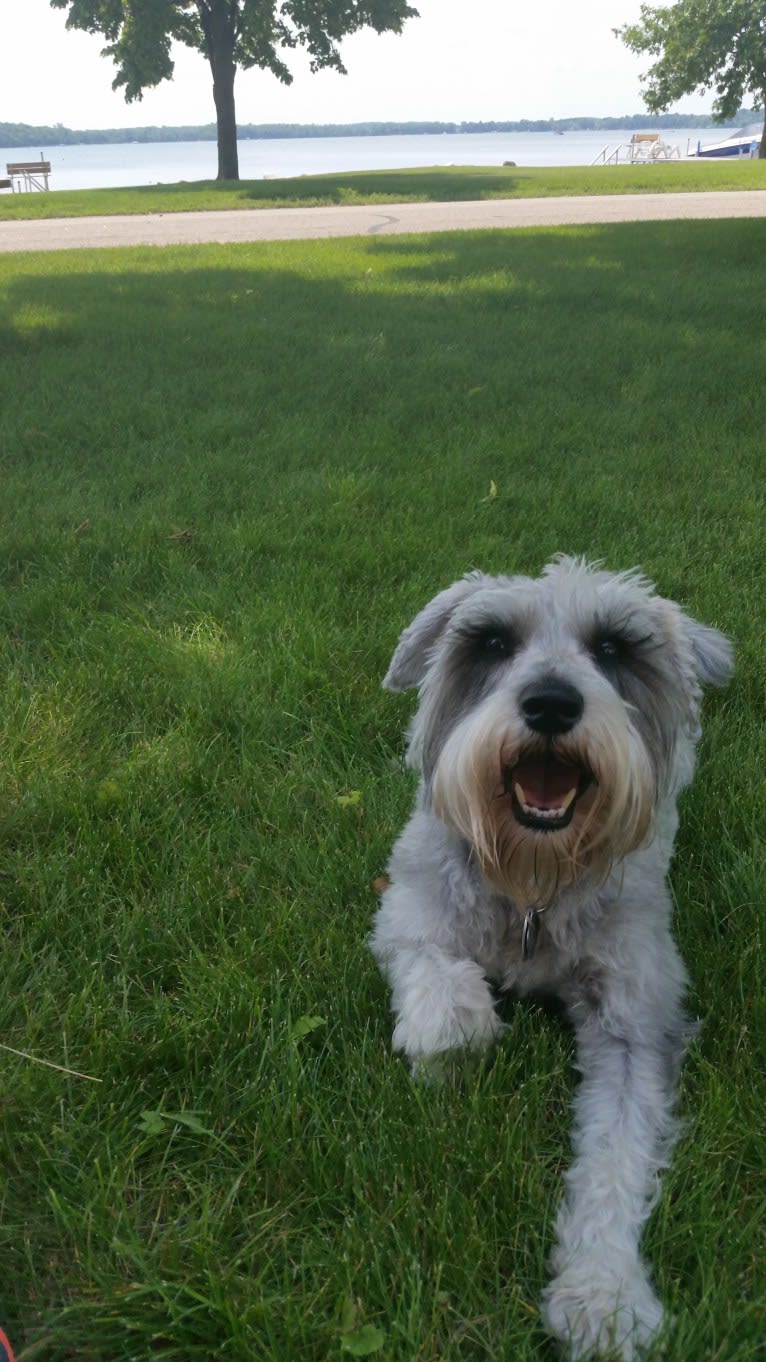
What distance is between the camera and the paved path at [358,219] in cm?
1806

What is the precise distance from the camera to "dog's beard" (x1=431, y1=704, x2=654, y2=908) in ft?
7.54

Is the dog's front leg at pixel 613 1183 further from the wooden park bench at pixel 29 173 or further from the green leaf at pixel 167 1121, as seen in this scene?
the wooden park bench at pixel 29 173

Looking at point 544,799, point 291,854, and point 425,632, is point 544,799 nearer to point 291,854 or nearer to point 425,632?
point 425,632

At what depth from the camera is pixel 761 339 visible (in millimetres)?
9383

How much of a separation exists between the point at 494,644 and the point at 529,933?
772 millimetres

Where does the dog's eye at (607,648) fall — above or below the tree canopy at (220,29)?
below

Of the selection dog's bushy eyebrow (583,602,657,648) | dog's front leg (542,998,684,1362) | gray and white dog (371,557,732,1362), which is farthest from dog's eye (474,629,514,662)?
dog's front leg (542,998,684,1362)

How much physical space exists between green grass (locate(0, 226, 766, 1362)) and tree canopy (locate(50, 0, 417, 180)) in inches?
1256

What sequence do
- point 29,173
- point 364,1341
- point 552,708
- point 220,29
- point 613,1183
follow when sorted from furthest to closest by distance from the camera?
point 29,173
point 220,29
point 552,708
point 613,1183
point 364,1341

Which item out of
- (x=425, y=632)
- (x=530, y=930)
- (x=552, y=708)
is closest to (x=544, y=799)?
(x=552, y=708)

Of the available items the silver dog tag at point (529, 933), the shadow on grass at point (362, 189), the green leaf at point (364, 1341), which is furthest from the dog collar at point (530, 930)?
the shadow on grass at point (362, 189)

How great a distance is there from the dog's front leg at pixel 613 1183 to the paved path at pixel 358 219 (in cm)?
1678

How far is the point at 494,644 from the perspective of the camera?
8.50 ft

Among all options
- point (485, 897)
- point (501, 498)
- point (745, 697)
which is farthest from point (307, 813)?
point (501, 498)
